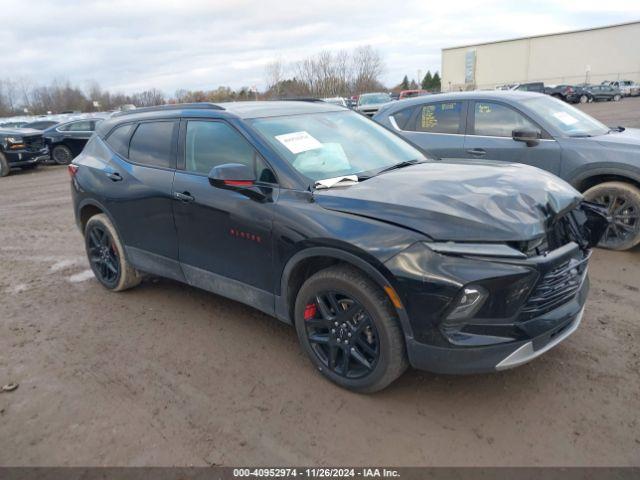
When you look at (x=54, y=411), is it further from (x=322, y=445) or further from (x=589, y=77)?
(x=589, y=77)

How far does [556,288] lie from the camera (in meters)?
2.74

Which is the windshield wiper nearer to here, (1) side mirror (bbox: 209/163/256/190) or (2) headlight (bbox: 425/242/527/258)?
(1) side mirror (bbox: 209/163/256/190)

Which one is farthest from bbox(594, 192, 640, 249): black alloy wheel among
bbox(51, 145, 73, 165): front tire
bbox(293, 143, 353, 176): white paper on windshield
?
bbox(51, 145, 73, 165): front tire

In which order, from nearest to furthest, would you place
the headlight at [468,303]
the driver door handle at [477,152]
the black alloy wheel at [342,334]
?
the headlight at [468,303]
the black alloy wheel at [342,334]
the driver door handle at [477,152]

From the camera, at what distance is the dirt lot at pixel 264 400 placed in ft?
8.59

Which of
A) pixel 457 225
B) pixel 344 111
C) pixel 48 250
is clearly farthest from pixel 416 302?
pixel 48 250

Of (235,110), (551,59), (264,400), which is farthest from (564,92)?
(264,400)

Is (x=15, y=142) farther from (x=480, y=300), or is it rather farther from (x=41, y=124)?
(x=480, y=300)

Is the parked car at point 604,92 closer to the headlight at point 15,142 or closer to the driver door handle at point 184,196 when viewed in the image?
the headlight at point 15,142

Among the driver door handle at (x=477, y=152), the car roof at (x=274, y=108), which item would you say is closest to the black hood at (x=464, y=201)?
the car roof at (x=274, y=108)

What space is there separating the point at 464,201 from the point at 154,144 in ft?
9.06

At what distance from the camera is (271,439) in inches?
108

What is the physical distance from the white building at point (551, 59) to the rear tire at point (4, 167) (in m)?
73.2

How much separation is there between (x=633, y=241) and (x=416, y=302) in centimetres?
389
